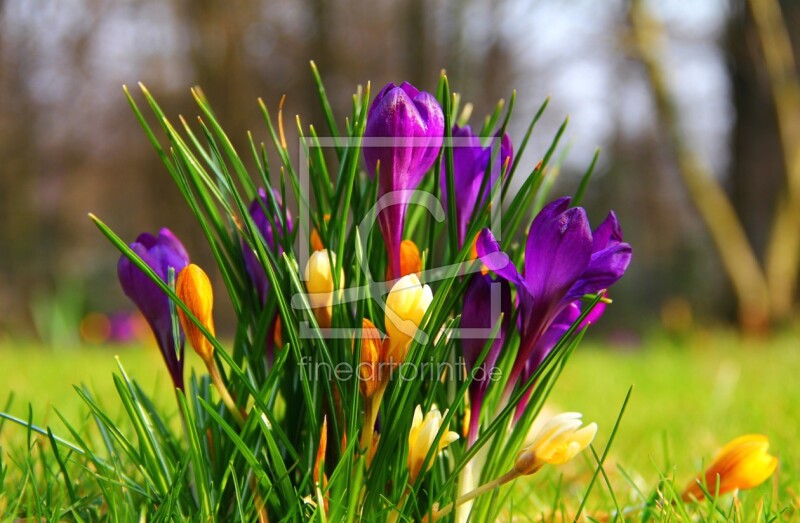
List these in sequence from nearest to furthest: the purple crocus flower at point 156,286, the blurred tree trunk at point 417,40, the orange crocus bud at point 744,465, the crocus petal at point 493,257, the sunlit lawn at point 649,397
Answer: the crocus petal at point 493,257 → the purple crocus flower at point 156,286 → the orange crocus bud at point 744,465 → the sunlit lawn at point 649,397 → the blurred tree trunk at point 417,40

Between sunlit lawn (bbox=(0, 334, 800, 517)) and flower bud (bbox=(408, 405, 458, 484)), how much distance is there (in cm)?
26

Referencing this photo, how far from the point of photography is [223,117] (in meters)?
8.27

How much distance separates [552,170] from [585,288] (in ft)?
1.03

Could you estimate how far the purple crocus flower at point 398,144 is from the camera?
2.28 feet

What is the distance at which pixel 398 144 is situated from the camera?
2.31ft

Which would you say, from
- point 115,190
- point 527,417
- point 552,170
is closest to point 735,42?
point 552,170

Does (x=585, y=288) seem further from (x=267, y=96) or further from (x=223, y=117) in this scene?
(x=267, y=96)

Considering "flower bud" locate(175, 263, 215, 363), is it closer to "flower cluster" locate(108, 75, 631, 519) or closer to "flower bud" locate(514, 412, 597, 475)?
"flower cluster" locate(108, 75, 631, 519)

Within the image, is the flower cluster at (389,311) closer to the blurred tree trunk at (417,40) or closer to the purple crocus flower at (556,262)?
the purple crocus flower at (556,262)

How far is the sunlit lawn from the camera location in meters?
1.30

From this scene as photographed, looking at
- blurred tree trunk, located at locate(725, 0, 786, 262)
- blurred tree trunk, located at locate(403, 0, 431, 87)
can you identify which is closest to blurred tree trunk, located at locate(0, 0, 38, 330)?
blurred tree trunk, located at locate(403, 0, 431, 87)

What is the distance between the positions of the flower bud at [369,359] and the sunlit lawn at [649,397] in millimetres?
335

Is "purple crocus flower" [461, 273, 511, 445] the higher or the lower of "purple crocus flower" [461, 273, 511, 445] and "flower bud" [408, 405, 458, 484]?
the higher

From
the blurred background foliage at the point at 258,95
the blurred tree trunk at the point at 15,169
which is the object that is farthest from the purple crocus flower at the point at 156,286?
the blurred tree trunk at the point at 15,169
